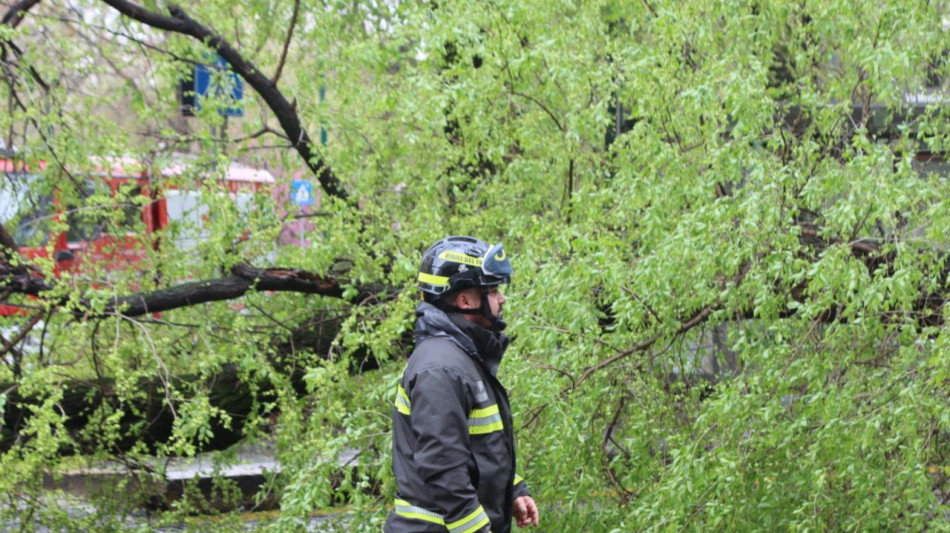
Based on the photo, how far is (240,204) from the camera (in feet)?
20.8

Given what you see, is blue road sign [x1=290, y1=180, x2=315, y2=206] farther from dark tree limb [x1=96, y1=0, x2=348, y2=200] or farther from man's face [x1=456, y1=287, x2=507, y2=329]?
man's face [x1=456, y1=287, x2=507, y2=329]

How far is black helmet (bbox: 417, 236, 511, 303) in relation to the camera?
3.22 m

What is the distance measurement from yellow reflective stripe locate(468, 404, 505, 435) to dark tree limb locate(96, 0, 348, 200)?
3572 mm

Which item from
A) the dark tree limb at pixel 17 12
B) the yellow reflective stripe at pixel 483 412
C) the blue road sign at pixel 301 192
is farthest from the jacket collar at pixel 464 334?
the dark tree limb at pixel 17 12

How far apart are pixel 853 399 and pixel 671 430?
0.96 metres

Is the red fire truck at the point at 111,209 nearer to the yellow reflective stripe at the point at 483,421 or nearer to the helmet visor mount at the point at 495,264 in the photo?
the helmet visor mount at the point at 495,264

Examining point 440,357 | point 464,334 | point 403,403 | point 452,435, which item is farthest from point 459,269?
point 452,435

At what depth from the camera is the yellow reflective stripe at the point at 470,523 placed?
292 centimetres

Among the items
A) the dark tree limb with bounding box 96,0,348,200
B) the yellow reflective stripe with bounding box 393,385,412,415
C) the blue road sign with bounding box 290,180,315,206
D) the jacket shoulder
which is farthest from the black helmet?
the blue road sign with bounding box 290,180,315,206

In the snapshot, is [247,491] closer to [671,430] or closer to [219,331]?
[219,331]

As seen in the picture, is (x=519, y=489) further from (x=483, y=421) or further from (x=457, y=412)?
(x=457, y=412)

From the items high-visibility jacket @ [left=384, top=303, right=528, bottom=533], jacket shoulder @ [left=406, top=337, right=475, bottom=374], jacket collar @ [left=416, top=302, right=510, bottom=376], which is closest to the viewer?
high-visibility jacket @ [left=384, top=303, right=528, bottom=533]

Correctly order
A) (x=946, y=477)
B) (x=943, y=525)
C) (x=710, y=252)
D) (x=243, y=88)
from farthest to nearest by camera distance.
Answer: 1. (x=243, y=88)
2. (x=710, y=252)
3. (x=946, y=477)
4. (x=943, y=525)

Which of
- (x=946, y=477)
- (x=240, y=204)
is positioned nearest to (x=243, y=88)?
(x=240, y=204)
